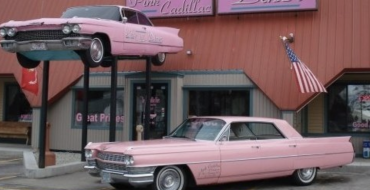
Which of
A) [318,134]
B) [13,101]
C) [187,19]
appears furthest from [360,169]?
[13,101]

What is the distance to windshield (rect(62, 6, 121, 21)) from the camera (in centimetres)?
1270

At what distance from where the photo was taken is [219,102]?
15594 mm

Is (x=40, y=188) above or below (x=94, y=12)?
below

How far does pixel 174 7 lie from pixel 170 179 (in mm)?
8406

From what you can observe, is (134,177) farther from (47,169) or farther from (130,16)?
(130,16)

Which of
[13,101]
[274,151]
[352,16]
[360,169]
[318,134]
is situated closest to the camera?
[274,151]

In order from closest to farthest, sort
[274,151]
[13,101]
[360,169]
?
[274,151] → [360,169] → [13,101]

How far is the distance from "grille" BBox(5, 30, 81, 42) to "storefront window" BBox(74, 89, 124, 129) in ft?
18.5

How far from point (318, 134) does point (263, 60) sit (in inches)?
116

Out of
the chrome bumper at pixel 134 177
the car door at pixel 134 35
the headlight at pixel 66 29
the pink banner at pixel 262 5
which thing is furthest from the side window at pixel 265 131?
the pink banner at pixel 262 5

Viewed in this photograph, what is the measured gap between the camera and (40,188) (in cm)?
1039

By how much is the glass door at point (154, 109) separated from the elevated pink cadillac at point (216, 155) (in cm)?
503

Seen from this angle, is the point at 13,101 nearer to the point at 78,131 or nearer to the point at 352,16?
the point at 78,131

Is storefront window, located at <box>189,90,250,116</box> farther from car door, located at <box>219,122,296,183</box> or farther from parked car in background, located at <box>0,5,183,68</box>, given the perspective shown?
car door, located at <box>219,122,296,183</box>
